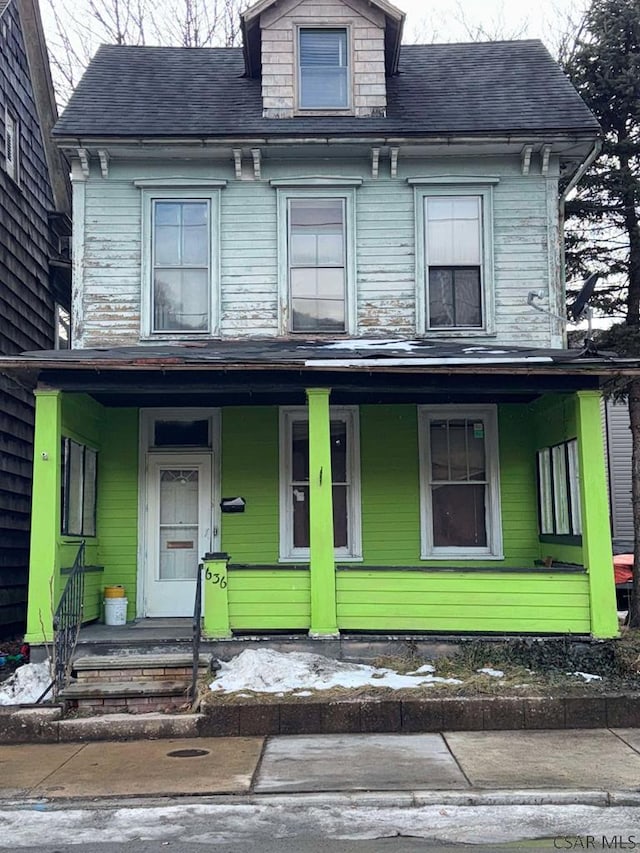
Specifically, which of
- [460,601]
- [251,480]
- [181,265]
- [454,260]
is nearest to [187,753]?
[460,601]

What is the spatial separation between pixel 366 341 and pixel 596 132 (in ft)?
12.7

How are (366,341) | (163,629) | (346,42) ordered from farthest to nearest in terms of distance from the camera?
(346,42) < (366,341) < (163,629)

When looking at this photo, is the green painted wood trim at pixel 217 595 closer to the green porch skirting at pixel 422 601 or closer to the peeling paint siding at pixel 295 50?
the green porch skirting at pixel 422 601

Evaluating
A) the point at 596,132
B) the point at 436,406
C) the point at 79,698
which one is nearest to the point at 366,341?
the point at 436,406

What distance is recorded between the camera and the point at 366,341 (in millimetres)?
10523

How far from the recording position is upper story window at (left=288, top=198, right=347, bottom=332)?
36.0ft

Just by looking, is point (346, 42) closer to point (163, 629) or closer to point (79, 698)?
point (163, 629)

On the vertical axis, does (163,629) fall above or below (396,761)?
above

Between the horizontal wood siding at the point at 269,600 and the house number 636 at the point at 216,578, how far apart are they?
0.09 metres

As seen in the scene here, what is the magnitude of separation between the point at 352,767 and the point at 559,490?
16.7ft

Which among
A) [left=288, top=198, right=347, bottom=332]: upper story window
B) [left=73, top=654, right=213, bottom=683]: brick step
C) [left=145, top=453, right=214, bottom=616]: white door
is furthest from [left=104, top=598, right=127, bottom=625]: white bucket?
[left=288, top=198, right=347, bottom=332]: upper story window

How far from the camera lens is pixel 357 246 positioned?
36.2 ft

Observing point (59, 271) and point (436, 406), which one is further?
point (59, 271)

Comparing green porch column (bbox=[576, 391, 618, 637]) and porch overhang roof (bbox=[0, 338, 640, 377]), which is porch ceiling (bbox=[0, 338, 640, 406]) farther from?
green porch column (bbox=[576, 391, 618, 637])
